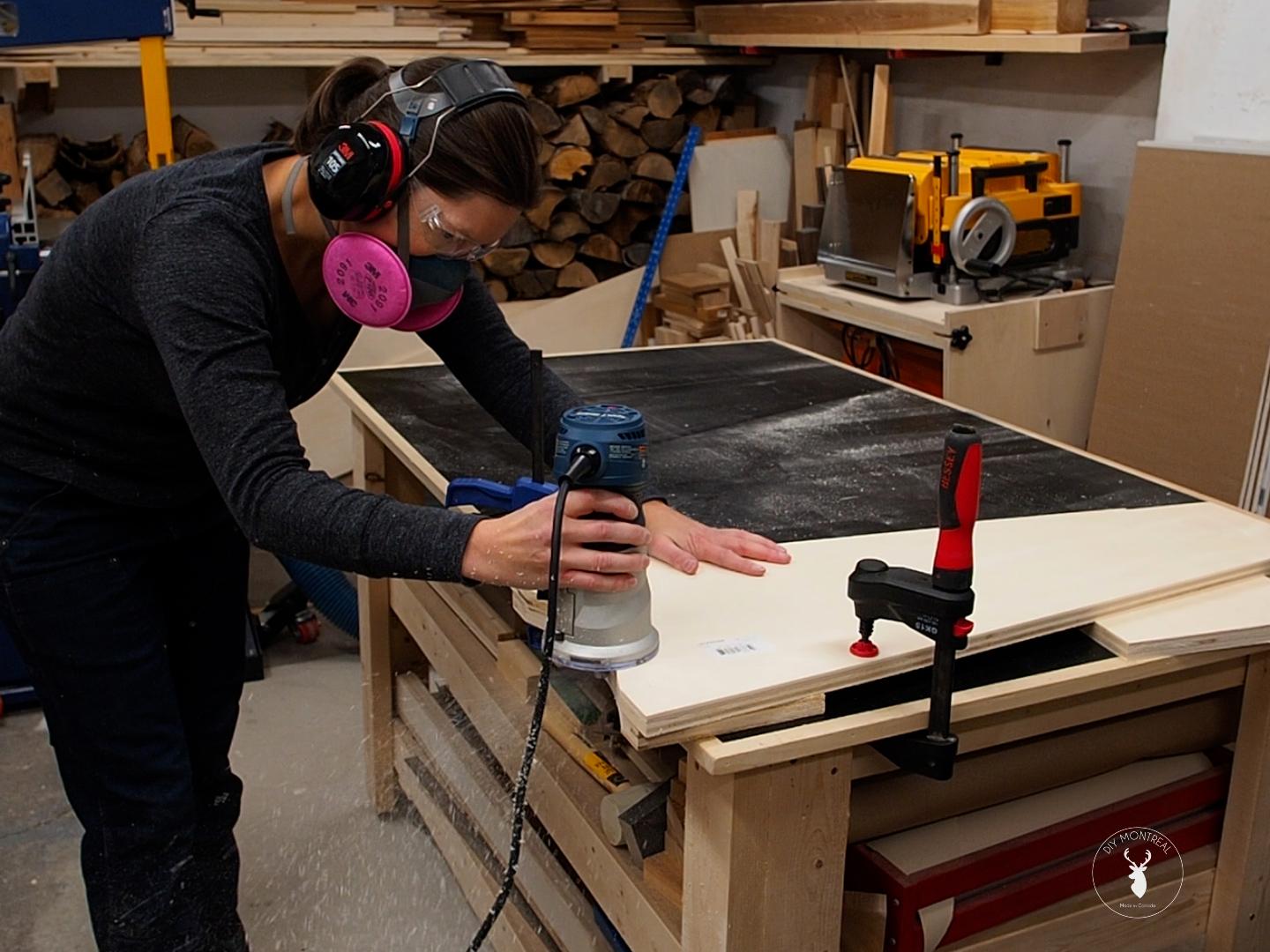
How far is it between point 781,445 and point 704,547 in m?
0.51

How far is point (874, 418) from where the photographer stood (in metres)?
2.19

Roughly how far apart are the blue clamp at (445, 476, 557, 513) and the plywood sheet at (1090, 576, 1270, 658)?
0.65 meters

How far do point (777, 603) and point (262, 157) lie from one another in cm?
79

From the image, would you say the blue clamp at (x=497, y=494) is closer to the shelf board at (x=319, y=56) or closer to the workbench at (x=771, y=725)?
the workbench at (x=771, y=725)

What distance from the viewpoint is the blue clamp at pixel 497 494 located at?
4.37 feet

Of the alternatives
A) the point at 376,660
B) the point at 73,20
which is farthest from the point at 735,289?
the point at 73,20

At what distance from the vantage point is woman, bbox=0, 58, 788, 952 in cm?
128

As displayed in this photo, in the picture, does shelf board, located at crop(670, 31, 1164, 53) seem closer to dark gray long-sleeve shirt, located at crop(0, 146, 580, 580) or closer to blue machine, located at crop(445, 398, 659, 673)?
dark gray long-sleeve shirt, located at crop(0, 146, 580, 580)

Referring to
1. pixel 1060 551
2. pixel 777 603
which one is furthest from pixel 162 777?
pixel 1060 551

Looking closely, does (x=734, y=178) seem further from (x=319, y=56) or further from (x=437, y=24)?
(x=319, y=56)

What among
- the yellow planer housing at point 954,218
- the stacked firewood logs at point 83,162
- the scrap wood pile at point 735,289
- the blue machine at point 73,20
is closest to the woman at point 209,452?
the blue machine at point 73,20

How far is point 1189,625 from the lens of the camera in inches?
56.9

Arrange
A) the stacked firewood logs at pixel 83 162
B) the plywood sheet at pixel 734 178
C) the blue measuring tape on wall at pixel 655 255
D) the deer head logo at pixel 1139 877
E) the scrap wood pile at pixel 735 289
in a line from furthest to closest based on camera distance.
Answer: the plywood sheet at pixel 734 178, the blue measuring tape on wall at pixel 655 255, the scrap wood pile at pixel 735 289, the stacked firewood logs at pixel 83 162, the deer head logo at pixel 1139 877

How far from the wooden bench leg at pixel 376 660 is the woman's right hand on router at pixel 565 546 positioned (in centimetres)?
124
